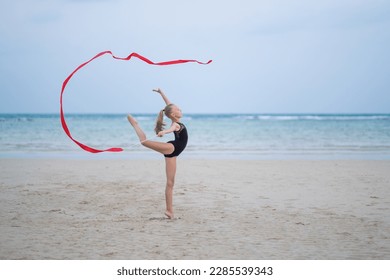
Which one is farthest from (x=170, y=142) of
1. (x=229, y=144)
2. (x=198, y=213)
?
(x=229, y=144)

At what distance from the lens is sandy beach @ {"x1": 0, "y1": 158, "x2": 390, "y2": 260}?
17.8 feet

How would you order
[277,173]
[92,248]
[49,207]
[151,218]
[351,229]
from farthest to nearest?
[277,173] < [49,207] < [151,218] < [351,229] < [92,248]

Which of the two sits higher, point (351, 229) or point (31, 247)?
point (351, 229)

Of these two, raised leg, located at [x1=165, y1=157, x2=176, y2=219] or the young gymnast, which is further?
raised leg, located at [x1=165, y1=157, x2=176, y2=219]

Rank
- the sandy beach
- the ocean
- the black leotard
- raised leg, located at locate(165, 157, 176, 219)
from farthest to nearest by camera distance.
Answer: the ocean, raised leg, located at locate(165, 157, 176, 219), the black leotard, the sandy beach

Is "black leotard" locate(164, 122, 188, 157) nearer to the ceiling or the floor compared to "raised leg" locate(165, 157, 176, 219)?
nearer to the ceiling

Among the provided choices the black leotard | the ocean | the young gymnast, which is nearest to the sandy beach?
the young gymnast

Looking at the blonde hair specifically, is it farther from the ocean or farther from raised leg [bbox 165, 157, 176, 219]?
the ocean
